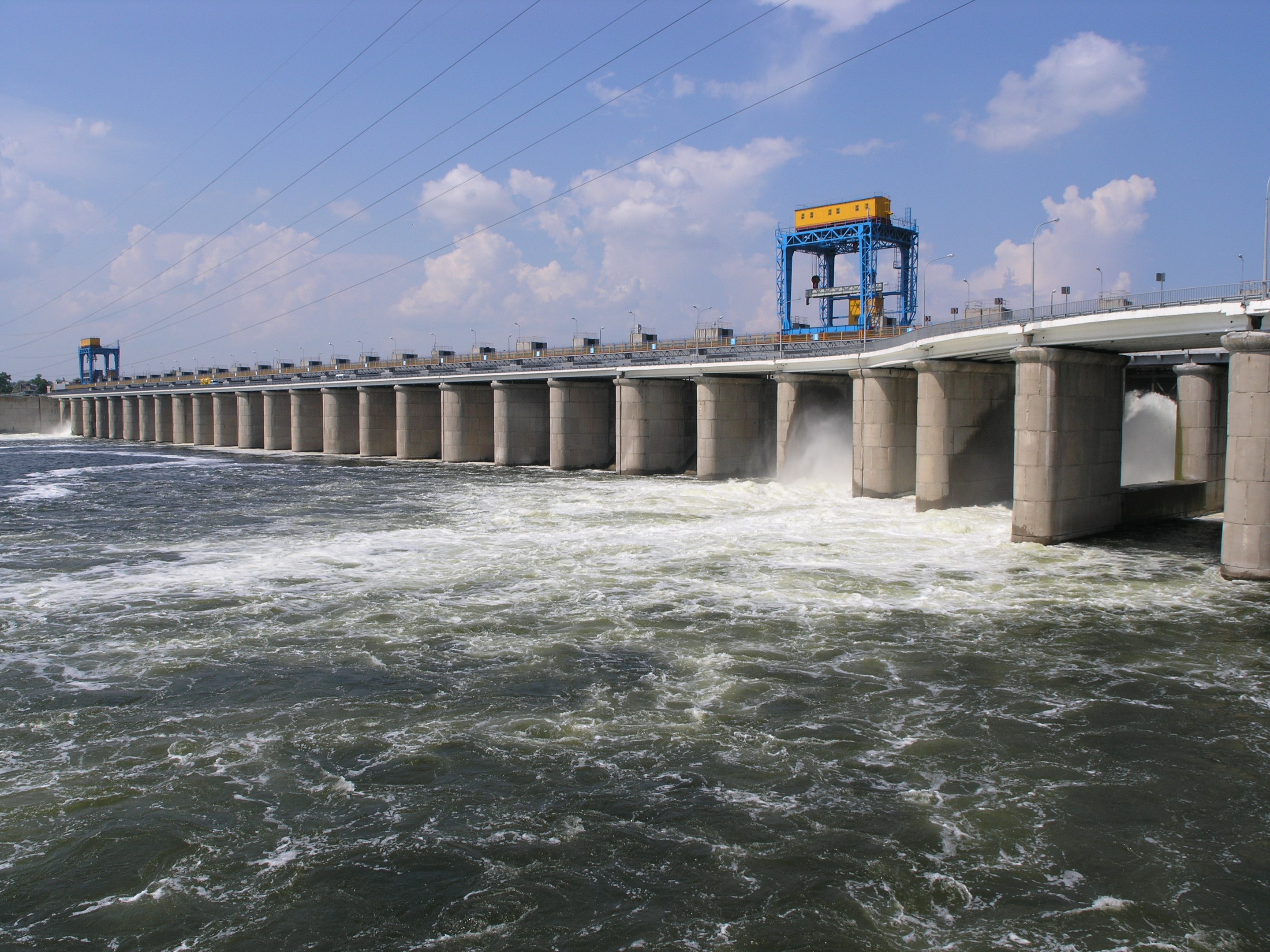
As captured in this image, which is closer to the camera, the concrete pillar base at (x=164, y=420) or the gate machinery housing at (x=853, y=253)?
the gate machinery housing at (x=853, y=253)

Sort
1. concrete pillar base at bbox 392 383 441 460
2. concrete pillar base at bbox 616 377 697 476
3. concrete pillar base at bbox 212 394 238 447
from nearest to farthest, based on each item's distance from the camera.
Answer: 1. concrete pillar base at bbox 616 377 697 476
2. concrete pillar base at bbox 392 383 441 460
3. concrete pillar base at bbox 212 394 238 447

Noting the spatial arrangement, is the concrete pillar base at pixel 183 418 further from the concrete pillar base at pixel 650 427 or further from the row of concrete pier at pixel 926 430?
the concrete pillar base at pixel 650 427

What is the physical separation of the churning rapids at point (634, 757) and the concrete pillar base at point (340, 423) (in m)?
62.7

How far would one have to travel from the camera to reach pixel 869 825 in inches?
422

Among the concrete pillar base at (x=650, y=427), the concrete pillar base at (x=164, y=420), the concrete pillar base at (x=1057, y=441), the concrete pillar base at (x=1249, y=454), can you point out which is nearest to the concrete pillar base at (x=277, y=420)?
the concrete pillar base at (x=164, y=420)

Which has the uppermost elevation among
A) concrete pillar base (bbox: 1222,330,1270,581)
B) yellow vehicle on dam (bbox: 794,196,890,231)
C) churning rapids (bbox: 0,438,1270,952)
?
yellow vehicle on dam (bbox: 794,196,890,231)

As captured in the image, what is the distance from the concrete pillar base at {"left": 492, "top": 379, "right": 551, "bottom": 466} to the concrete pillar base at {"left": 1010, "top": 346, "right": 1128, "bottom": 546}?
143 feet

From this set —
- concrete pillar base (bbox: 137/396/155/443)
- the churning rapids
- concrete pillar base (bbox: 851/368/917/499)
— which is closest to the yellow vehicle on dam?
concrete pillar base (bbox: 851/368/917/499)

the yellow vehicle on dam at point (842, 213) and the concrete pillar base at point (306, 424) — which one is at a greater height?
the yellow vehicle on dam at point (842, 213)

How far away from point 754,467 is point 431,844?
158 ft

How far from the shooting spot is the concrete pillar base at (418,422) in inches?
3137

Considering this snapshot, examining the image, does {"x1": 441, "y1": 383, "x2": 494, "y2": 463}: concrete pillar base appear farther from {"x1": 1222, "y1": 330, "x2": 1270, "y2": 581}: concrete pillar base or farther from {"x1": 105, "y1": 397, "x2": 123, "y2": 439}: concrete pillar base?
{"x1": 105, "y1": 397, "x2": 123, "y2": 439}: concrete pillar base

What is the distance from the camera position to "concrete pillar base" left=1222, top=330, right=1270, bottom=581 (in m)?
22.6

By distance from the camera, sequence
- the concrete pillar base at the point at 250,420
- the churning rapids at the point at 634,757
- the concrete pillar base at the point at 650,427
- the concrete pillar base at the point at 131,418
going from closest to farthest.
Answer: the churning rapids at the point at 634,757 < the concrete pillar base at the point at 650,427 < the concrete pillar base at the point at 250,420 < the concrete pillar base at the point at 131,418
